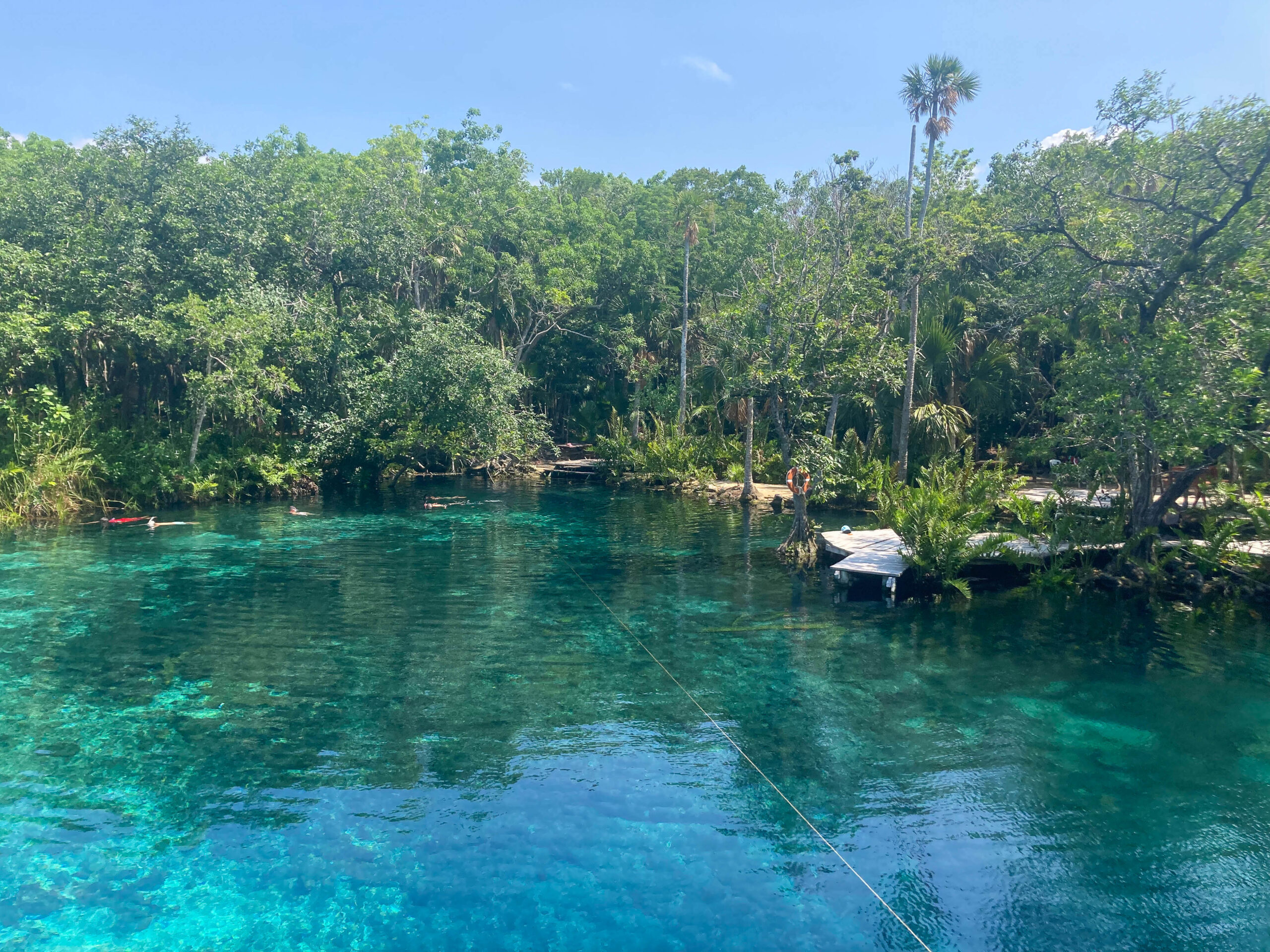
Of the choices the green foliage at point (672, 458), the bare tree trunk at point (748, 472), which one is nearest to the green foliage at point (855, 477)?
the bare tree trunk at point (748, 472)

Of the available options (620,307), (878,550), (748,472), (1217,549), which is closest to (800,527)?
(878,550)

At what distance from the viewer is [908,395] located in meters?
23.3

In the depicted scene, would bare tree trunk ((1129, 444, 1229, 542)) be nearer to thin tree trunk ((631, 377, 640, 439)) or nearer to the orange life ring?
the orange life ring

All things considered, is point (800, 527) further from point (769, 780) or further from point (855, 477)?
point (769, 780)

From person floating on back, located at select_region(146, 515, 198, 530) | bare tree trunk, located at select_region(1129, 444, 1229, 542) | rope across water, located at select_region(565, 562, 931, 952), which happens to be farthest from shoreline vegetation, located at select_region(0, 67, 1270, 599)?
rope across water, located at select_region(565, 562, 931, 952)

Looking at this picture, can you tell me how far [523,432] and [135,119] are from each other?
16427 mm

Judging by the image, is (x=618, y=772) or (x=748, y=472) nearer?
(x=618, y=772)

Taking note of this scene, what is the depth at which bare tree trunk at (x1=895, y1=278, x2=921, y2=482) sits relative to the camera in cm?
2297

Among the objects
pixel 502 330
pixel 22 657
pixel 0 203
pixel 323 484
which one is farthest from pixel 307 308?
pixel 22 657

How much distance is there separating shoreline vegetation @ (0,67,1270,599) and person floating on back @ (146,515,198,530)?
222cm

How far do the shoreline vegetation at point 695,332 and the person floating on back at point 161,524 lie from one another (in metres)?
2.22

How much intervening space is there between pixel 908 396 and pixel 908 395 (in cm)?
5

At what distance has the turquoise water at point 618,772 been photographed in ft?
18.1

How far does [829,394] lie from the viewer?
16.8 m
